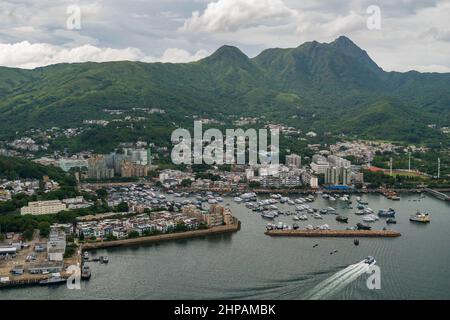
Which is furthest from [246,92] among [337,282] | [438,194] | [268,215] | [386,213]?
[337,282]

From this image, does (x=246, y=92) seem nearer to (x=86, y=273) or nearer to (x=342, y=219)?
(x=342, y=219)

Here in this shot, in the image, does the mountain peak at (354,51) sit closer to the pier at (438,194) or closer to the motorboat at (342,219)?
the pier at (438,194)

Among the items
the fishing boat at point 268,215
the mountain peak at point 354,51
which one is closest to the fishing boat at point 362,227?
the fishing boat at point 268,215

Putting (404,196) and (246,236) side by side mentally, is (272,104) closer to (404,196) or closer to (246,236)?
(404,196)

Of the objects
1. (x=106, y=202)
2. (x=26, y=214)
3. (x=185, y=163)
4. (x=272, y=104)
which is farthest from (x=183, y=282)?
(x=272, y=104)

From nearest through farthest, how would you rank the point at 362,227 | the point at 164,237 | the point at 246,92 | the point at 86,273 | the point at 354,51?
the point at 86,273 → the point at 164,237 → the point at 362,227 → the point at 246,92 → the point at 354,51

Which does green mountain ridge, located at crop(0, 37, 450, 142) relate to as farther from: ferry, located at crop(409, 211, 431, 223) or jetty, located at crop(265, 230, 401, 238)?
jetty, located at crop(265, 230, 401, 238)

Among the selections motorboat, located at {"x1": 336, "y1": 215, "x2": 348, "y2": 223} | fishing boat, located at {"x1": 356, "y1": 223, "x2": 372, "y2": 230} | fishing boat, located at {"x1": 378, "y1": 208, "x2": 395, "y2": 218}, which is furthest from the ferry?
fishing boat, located at {"x1": 356, "y1": 223, "x2": 372, "y2": 230}
